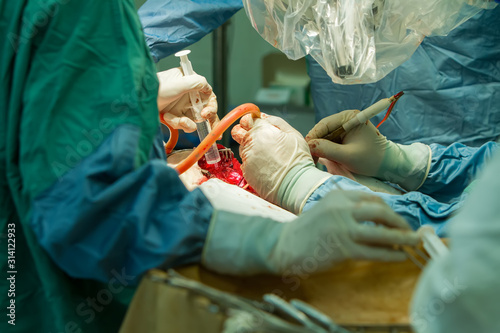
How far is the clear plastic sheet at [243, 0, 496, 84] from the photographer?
1624 millimetres

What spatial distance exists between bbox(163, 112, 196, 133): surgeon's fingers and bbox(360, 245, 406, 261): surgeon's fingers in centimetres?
95

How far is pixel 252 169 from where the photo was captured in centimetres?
162

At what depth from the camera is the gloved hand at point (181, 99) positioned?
156cm

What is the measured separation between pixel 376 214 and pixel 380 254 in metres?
0.08

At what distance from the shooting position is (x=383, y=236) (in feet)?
2.62

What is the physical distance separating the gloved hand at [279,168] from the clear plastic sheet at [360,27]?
1.12 ft

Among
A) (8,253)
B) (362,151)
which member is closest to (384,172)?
(362,151)

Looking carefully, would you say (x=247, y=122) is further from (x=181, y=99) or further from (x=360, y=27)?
(x=360, y=27)

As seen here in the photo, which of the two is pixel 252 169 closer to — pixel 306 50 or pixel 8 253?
pixel 306 50

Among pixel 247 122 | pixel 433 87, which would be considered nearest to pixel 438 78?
pixel 433 87

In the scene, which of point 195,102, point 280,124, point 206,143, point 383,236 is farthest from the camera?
point 280,124

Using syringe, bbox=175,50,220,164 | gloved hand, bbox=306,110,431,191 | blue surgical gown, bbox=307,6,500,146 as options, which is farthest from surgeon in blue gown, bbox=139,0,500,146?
gloved hand, bbox=306,110,431,191

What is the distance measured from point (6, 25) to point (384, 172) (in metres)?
1.39

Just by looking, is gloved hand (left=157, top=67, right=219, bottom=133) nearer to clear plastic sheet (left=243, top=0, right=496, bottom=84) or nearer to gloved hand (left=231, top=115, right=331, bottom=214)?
gloved hand (left=231, top=115, right=331, bottom=214)
